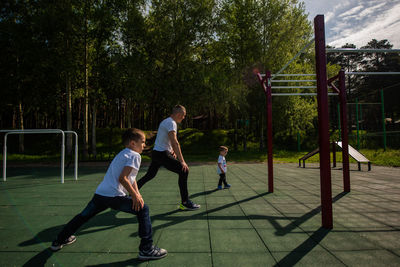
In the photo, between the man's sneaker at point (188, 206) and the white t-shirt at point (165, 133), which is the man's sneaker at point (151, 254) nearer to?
the man's sneaker at point (188, 206)

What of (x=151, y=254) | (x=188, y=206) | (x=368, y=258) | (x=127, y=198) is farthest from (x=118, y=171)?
(x=368, y=258)

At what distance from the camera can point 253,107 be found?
21172 millimetres

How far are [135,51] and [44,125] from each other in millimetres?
26967

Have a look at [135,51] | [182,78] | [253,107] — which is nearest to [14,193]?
[182,78]

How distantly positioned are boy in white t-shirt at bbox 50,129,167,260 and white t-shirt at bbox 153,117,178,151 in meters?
1.53

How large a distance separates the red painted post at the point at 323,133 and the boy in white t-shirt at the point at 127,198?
2247 millimetres

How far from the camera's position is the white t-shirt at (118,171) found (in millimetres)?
2326

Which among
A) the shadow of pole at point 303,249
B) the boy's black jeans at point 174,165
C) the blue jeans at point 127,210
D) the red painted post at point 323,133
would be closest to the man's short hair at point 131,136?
the blue jeans at point 127,210

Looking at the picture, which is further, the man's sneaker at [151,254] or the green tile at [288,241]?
the green tile at [288,241]

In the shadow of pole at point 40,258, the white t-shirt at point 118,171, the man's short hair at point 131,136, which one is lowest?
the shadow of pole at point 40,258

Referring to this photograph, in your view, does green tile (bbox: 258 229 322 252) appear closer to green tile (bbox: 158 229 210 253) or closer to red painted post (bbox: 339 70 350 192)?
green tile (bbox: 158 229 210 253)

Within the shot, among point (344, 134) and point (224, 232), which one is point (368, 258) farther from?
point (344, 134)

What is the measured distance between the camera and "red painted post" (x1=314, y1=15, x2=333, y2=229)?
3.14m

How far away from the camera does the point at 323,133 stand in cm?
318
